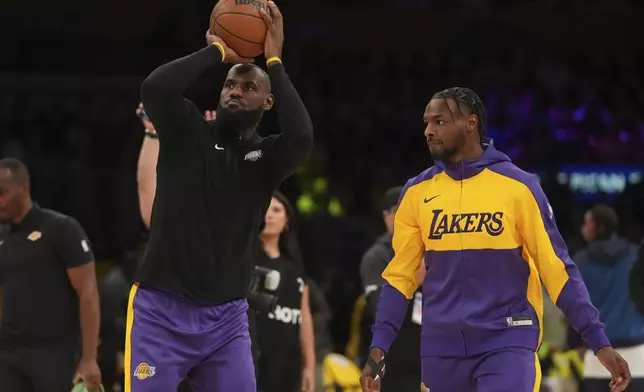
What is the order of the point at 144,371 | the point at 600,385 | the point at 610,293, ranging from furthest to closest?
the point at 610,293
the point at 600,385
the point at 144,371

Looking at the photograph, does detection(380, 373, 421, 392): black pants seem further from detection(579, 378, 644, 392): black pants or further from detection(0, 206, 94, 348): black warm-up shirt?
detection(0, 206, 94, 348): black warm-up shirt

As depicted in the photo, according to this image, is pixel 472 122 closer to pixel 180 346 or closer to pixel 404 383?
pixel 180 346

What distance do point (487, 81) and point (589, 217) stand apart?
9637 millimetres

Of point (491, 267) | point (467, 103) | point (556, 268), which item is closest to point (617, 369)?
point (556, 268)

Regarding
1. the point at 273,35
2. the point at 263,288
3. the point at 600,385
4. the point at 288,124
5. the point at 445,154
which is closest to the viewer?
the point at 288,124

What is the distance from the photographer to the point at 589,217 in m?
8.48

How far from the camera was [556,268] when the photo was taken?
15.6 ft

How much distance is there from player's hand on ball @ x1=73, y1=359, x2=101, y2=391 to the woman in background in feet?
3.99

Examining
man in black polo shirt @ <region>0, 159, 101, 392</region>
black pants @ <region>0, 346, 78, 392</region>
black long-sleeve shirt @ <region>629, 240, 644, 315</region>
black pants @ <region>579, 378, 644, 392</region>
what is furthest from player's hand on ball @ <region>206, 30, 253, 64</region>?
black pants @ <region>579, 378, 644, 392</region>

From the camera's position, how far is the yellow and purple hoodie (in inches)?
188

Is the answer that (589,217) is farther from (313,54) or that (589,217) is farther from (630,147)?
(313,54)

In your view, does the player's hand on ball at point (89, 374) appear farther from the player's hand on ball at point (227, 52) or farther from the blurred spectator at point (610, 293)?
the blurred spectator at point (610, 293)

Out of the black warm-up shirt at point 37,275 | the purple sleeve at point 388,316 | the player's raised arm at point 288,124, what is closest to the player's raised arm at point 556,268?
the purple sleeve at point 388,316

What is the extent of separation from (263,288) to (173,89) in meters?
2.81
